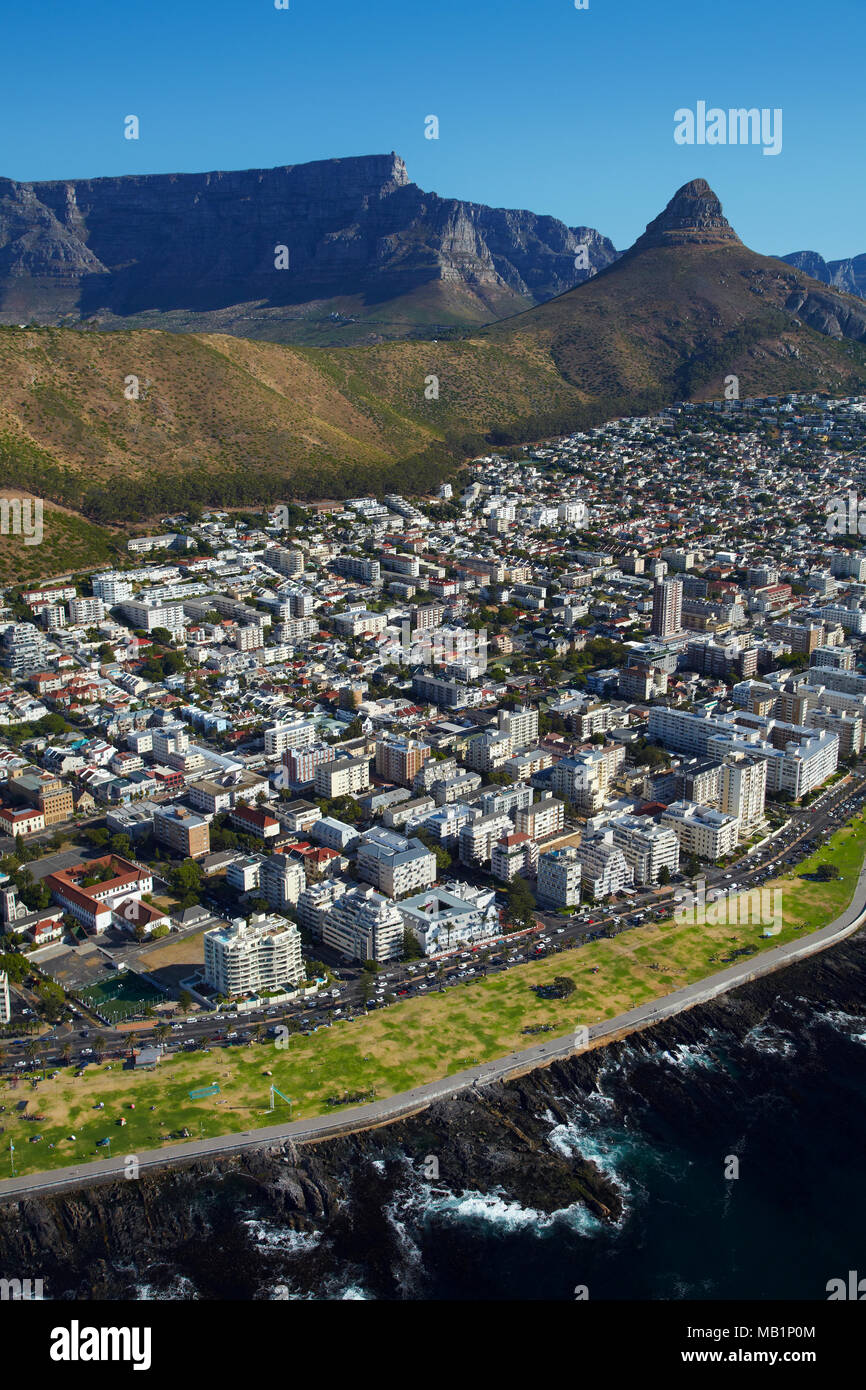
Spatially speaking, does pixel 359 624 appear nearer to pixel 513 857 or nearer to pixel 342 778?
pixel 342 778

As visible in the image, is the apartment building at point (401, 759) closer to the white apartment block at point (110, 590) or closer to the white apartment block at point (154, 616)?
the white apartment block at point (154, 616)

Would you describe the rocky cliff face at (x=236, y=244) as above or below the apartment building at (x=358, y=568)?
above

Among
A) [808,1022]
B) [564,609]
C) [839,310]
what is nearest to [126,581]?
[564,609]

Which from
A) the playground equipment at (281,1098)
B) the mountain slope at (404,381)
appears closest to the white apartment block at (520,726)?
the playground equipment at (281,1098)

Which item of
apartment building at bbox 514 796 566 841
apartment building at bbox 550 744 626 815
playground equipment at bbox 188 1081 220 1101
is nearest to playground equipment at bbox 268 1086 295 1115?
playground equipment at bbox 188 1081 220 1101

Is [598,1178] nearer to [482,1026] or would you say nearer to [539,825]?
[482,1026]
